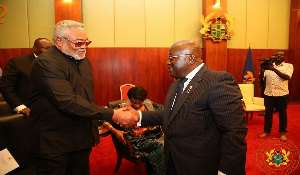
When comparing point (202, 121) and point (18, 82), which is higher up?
point (18, 82)

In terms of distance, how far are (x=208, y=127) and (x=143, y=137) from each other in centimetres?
154

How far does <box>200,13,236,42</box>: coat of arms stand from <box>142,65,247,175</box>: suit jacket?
239 inches

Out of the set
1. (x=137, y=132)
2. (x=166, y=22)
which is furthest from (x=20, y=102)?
(x=166, y=22)

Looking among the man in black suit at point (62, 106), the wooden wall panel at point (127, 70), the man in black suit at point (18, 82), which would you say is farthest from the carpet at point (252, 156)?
the wooden wall panel at point (127, 70)

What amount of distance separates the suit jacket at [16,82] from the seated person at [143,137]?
1.19m

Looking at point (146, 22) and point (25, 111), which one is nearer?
point (25, 111)

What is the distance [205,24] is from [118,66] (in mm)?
2962

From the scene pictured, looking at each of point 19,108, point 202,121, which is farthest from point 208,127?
point 19,108

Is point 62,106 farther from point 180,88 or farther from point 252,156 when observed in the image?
point 252,156

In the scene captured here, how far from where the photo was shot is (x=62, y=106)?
1.79 m

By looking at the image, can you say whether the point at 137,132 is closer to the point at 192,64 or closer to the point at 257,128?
the point at 192,64

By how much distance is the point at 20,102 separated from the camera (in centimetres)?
309

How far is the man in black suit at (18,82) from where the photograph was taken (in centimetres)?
306

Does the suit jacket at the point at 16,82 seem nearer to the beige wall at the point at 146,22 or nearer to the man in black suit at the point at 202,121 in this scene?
the man in black suit at the point at 202,121
